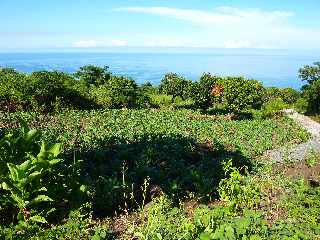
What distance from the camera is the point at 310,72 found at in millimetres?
64000

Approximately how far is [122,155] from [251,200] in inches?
274

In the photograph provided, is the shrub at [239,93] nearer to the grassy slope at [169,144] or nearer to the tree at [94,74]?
the grassy slope at [169,144]

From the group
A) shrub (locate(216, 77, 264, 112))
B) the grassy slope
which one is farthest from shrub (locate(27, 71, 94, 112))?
shrub (locate(216, 77, 264, 112))

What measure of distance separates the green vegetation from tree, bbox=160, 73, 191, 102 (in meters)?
28.0

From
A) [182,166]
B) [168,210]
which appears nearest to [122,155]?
[182,166]

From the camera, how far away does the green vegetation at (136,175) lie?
314 inches

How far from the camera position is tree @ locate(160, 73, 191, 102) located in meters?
63.0

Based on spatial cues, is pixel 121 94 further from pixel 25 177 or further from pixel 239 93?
pixel 25 177

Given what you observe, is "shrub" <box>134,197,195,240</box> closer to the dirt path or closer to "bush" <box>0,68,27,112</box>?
the dirt path

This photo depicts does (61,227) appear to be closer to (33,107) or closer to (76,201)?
(76,201)

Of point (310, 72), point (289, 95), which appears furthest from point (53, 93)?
point (289, 95)

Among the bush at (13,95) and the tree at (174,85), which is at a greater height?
the bush at (13,95)

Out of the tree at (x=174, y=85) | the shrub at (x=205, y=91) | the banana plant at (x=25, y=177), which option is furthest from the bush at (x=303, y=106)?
the banana plant at (x=25, y=177)

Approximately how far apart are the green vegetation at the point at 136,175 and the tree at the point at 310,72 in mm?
31604
